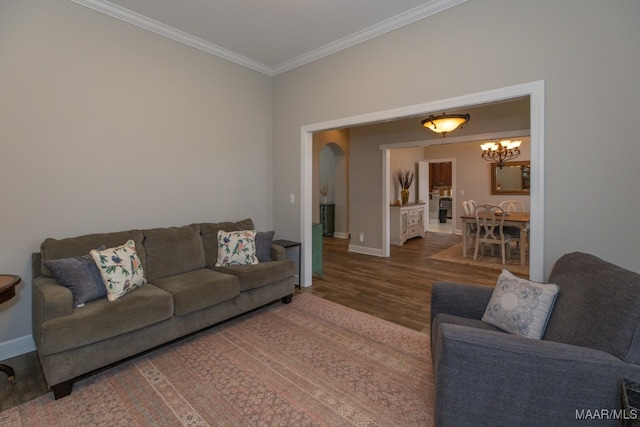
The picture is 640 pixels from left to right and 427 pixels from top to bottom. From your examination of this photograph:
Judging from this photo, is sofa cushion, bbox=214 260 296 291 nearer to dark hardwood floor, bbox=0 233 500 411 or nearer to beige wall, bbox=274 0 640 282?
dark hardwood floor, bbox=0 233 500 411

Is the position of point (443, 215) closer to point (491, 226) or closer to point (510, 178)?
point (510, 178)

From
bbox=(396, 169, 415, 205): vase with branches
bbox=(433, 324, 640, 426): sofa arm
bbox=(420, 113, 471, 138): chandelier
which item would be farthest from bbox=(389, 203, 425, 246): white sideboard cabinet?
bbox=(433, 324, 640, 426): sofa arm

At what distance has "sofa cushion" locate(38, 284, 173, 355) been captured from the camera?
6.20 ft

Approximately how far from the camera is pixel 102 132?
2.90 metres

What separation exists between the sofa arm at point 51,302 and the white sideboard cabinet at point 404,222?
6.12m

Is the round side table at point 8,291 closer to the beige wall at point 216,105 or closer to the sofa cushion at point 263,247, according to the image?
the beige wall at point 216,105

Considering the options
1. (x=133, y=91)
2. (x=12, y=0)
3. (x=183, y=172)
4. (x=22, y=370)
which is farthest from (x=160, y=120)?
(x=22, y=370)

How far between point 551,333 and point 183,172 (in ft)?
11.8

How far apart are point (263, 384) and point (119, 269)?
147 centimetres

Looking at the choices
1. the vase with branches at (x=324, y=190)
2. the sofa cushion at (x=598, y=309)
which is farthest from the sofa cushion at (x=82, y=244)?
the vase with branches at (x=324, y=190)

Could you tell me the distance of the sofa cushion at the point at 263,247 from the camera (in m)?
3.50

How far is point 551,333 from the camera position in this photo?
1627mm

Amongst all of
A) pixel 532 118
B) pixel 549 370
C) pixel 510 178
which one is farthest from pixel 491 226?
pixel 549 370

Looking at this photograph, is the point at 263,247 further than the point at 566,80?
Yes
